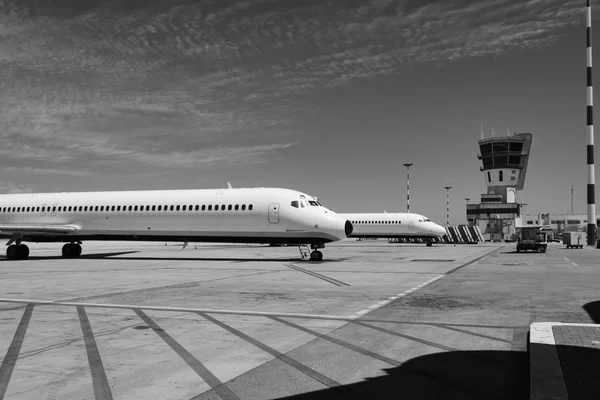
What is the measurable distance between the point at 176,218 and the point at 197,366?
82.4 ft

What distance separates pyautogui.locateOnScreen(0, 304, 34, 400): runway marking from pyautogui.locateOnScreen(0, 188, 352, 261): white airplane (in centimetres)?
1910

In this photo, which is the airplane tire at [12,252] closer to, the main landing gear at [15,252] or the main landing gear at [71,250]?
the main landing gear at [15,252]

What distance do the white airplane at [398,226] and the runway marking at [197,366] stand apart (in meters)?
51.2

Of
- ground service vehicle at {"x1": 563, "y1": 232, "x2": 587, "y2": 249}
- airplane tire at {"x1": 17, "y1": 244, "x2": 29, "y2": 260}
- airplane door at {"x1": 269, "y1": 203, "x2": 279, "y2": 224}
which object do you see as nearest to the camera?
airplane door at {"x1": 269, "y1": 203, "x2": 279, "y2": 224}

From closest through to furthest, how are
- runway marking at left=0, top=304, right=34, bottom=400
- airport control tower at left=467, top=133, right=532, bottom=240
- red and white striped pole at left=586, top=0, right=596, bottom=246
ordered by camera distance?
runway marking at left=0, top=304, right=34, bottom=400, red and white striped pole at left=586, top=0, right=596, bottom=246, airport control tower at left=467, top=133, right=532, bottom=240

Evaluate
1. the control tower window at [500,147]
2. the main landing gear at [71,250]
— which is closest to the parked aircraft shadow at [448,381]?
the main landing gear at [71,250]

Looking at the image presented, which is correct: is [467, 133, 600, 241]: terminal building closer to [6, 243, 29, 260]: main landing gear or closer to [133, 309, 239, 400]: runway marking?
[6, 243, 29, 260]: main landing gear

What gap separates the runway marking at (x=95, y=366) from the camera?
5855 millimetres

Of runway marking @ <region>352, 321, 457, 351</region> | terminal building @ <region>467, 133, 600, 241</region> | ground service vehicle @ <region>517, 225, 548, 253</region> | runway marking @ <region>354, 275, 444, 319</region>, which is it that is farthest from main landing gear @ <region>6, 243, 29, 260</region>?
terminal building @ <region>467, 133, 600, 241</region>

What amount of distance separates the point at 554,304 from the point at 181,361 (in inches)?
370

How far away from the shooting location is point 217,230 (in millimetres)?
30500

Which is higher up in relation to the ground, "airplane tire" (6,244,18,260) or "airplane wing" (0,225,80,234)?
"airplane wing" (0,225,80,234)

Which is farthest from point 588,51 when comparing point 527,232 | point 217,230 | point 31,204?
point 31,204

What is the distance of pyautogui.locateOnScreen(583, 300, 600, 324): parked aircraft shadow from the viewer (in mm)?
10461
